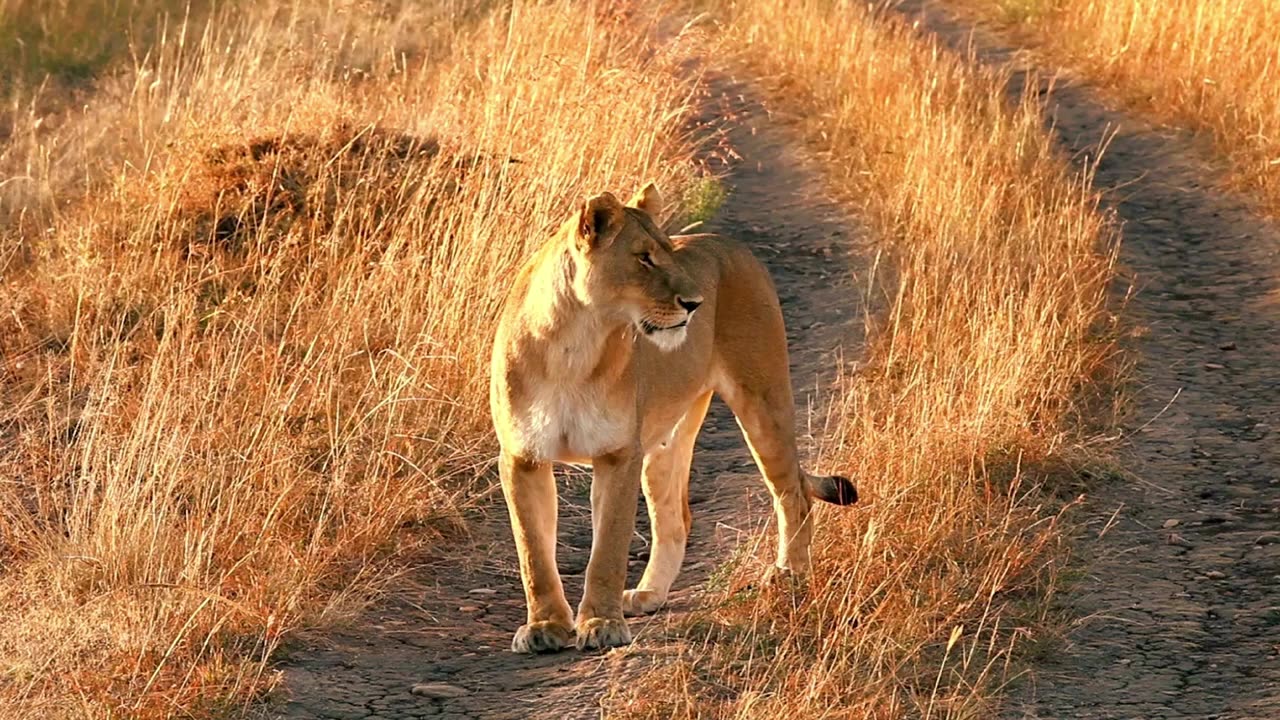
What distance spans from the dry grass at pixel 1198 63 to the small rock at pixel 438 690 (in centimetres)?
678

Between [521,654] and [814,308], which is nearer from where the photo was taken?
[521,654]

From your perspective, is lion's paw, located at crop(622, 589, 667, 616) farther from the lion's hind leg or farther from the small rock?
the small rock

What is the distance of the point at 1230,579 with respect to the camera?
5.72 meters

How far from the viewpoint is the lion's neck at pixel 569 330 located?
5105 millimetres

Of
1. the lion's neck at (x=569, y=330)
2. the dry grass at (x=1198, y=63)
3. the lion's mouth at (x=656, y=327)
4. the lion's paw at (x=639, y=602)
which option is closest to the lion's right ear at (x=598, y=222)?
the lion's neck at (x=569, y=330)

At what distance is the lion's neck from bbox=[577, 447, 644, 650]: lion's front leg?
0.26 meters

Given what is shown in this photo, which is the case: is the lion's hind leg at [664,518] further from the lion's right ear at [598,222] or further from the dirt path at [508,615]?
the lion's right ear at [598,222]

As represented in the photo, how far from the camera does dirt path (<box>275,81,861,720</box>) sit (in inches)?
191

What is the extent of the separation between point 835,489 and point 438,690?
1.43 m

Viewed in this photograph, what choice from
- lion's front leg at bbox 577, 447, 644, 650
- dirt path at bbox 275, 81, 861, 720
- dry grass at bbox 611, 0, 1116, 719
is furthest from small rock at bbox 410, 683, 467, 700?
dry grass at bbox 611, 0, 1116, 719

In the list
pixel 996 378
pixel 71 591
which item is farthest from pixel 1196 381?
pixel 71 591

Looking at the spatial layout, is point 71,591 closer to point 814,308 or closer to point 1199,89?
point 814,308

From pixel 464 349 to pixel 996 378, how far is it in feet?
6.54

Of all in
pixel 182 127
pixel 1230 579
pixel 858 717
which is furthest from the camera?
pixel 182 127
